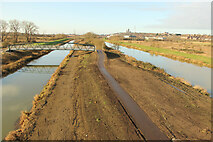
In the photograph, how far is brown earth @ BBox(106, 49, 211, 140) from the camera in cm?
998

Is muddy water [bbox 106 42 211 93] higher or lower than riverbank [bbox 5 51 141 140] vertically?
higher

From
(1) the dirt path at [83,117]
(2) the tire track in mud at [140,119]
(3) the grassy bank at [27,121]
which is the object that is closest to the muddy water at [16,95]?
(3) the grassy bank at [27,121]

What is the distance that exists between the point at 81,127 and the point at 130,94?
28.2 feet

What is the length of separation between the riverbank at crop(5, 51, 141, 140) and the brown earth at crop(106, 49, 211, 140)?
334cm

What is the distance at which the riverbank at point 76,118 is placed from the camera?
9109 mm

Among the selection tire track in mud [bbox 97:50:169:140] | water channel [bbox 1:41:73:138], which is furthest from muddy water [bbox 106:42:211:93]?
water channel [bbox 1:41:73:138]

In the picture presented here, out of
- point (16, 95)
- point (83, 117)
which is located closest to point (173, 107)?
point (83, 117)

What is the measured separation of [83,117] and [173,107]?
1092cm

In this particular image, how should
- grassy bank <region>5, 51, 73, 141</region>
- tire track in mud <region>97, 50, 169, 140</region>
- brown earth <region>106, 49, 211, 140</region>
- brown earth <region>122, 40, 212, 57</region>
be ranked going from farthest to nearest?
brown earth <region>122, 40, 212, 57</region> < brown earth <region>106, 49, 211, 140</region> < tire track in mud <region>97, 50, 169, 140</region> < grassy bank <region>5, 51, 73, 141</region>

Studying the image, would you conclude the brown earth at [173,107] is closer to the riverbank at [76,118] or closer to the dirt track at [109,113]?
the dirt track at [109,113]

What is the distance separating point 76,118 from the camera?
1091 cm

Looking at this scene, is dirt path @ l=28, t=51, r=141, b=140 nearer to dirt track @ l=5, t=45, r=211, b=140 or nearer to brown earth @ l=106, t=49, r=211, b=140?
dirt track @ l=5, t=45, r=211, b=140

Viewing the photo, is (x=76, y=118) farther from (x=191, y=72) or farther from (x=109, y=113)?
(x=191, y=72)

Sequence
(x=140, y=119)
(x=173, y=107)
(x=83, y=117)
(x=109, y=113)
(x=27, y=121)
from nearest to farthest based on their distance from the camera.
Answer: (x=27, y=121) < (x=83, y=117) < (x=140, y=119) < (x=109, y=113) < (x=173, y=107)
